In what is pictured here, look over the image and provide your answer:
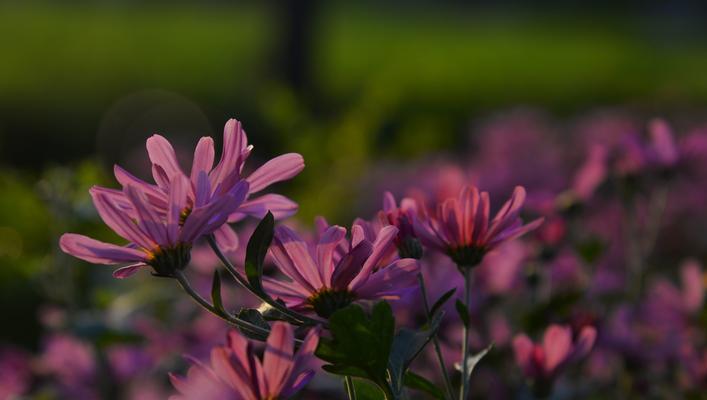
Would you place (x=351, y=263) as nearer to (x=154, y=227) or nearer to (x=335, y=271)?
(x=335, y=271)

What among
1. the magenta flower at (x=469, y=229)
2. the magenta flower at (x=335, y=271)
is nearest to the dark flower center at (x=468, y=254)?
the magenta flower at (x=469, y=229)

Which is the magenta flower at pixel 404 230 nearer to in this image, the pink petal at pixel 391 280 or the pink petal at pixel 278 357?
the pink petal at pixel 391 280

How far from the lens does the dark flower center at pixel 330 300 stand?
3.53 ft

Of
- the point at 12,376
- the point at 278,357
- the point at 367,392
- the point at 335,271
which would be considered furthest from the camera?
the point at 12,376

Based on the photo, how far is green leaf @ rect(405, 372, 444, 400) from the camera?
115 centimetres

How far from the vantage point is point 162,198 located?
45.0 inches

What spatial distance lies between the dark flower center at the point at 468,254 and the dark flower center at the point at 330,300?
0.19m

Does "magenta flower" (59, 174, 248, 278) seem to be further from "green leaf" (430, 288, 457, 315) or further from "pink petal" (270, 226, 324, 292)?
"green leaf" (430, 288, 457, 315)

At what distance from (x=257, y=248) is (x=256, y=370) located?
0.45 feet

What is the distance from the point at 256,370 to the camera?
3.21 feet

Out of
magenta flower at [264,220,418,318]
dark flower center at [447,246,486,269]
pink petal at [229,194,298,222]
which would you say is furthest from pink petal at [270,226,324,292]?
dark flower center at [447,246,486,269]

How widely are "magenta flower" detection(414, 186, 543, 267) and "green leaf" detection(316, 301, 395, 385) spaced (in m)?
0.21

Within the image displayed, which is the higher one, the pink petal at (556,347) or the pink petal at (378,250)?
the pink petal at (378,250)

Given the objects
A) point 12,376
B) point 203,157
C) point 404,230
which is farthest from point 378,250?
point 12,376
